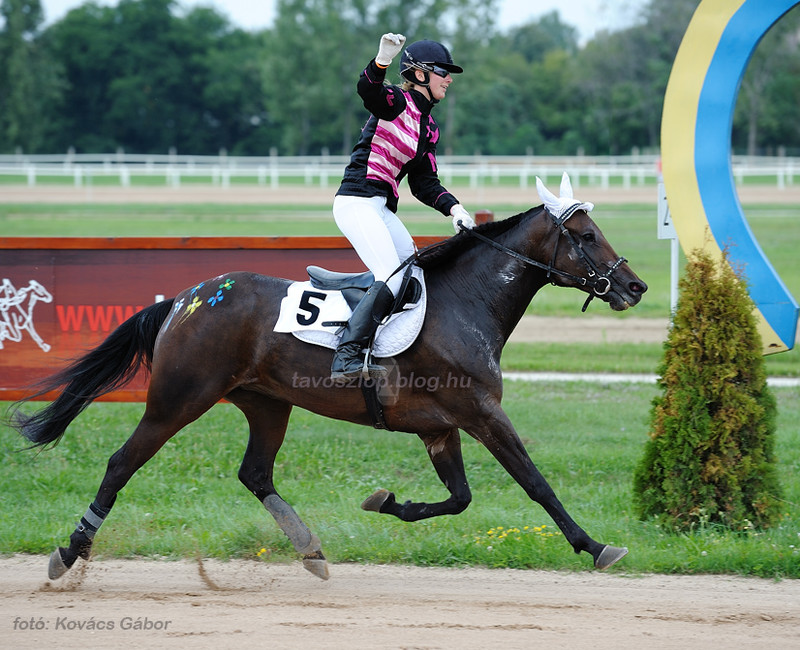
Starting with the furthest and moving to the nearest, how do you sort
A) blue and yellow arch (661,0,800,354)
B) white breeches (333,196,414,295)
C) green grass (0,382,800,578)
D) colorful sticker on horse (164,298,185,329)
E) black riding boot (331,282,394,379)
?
blue and yellow arch (661,0,800,354) < green grass (0,382,800,578) < colorful sticker on horse (164,298,185,329) < white breeches (333,196,414,295) < black riding boot (331,282,394,379)

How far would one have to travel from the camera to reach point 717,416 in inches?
222

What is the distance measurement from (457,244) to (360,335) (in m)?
0.81

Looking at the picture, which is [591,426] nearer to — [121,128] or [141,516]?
[141,516]

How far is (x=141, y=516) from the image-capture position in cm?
618

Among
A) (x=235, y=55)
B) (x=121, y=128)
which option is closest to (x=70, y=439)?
(x=121, y=128)

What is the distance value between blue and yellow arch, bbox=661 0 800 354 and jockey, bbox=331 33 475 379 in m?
2.50

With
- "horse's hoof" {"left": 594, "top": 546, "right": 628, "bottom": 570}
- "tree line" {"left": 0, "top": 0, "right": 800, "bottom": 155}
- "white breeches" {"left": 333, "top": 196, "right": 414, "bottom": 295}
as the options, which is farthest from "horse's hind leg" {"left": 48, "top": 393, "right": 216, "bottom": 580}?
"tree line" {"left": 0, "top": 0, "right": 800, "bottom": 155}

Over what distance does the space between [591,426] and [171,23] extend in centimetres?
5783

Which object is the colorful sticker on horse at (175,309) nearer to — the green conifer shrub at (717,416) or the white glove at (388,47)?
the white glove at (388,47)

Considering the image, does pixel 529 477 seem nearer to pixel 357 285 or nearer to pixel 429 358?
pixel 429 358

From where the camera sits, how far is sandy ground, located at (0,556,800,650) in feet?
13.9

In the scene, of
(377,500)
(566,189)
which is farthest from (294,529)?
(566,189)

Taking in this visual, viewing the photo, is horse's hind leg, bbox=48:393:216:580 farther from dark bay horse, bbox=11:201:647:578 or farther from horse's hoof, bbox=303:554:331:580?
horse's hoof, bbox=303:554:331:580

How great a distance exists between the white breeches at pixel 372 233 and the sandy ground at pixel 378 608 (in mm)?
1670
